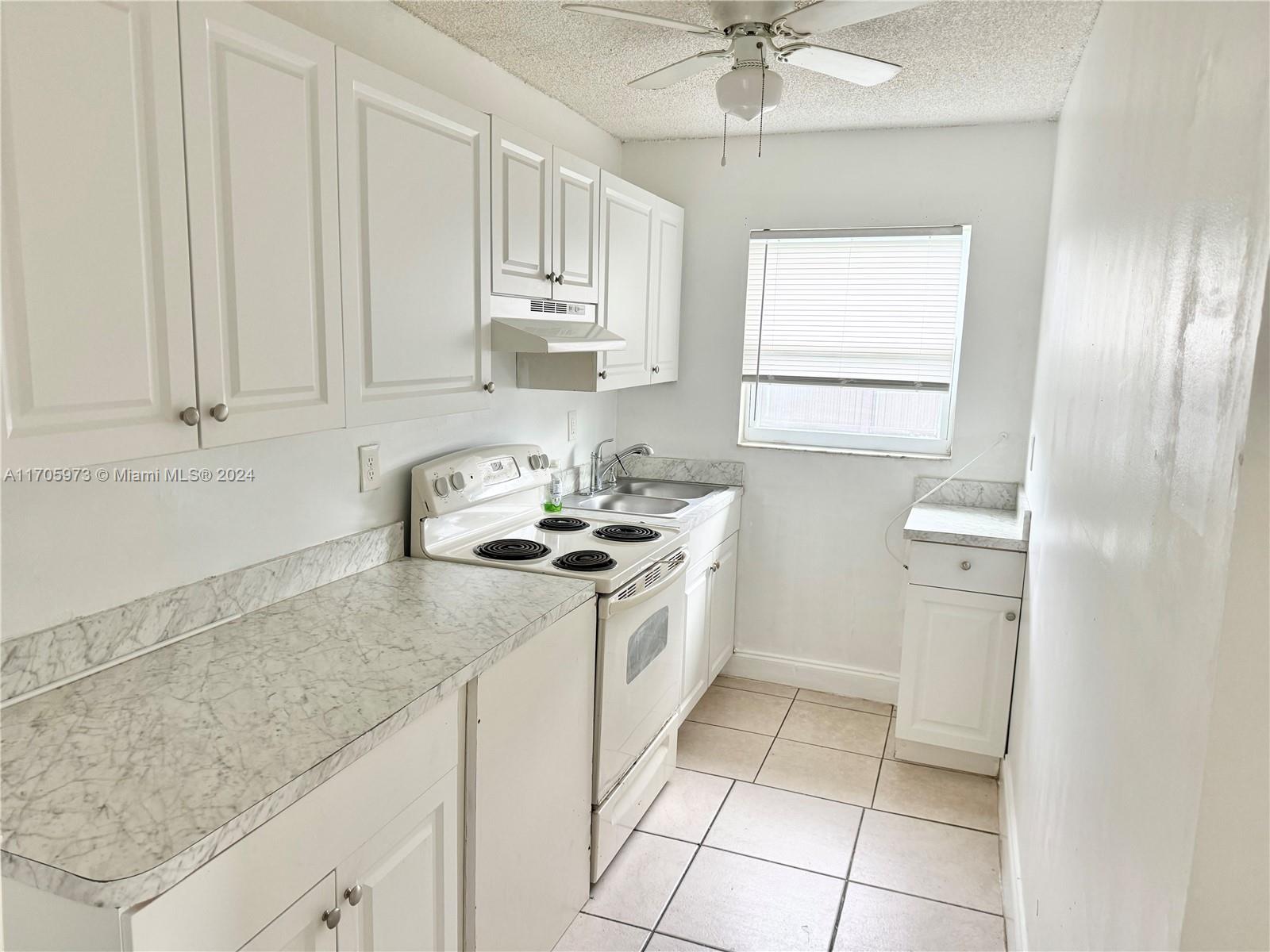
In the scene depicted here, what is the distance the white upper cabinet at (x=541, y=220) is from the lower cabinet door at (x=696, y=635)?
115cm

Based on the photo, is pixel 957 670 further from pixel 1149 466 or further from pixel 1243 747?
pixel 1243 747

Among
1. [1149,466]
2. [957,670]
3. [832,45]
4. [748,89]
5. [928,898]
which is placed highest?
[832,45]

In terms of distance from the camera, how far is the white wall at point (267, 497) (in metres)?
1.52

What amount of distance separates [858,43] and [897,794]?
2.53 metres

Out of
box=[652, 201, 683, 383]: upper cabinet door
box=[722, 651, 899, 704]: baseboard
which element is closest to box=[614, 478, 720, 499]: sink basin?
box=[652, 201, 683, 383]: upper cabinet door

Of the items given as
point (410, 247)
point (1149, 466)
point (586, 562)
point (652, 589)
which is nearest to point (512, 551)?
point (586, 562)

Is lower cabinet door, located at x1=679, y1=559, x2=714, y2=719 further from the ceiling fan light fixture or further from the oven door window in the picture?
the ceiling fan light fixture

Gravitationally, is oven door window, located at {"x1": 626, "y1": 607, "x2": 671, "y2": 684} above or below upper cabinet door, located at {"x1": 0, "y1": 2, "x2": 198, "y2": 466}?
below

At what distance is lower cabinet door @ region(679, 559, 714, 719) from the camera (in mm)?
3178

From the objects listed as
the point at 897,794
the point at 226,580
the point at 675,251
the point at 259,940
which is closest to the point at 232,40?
the point at 226,580

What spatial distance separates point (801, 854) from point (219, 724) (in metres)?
1.92

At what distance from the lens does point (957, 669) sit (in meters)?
3.11

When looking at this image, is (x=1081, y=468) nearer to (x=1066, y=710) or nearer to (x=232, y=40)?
(x=1066, y=710)

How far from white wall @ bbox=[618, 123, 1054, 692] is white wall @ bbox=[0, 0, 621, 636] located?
2.99 ft
